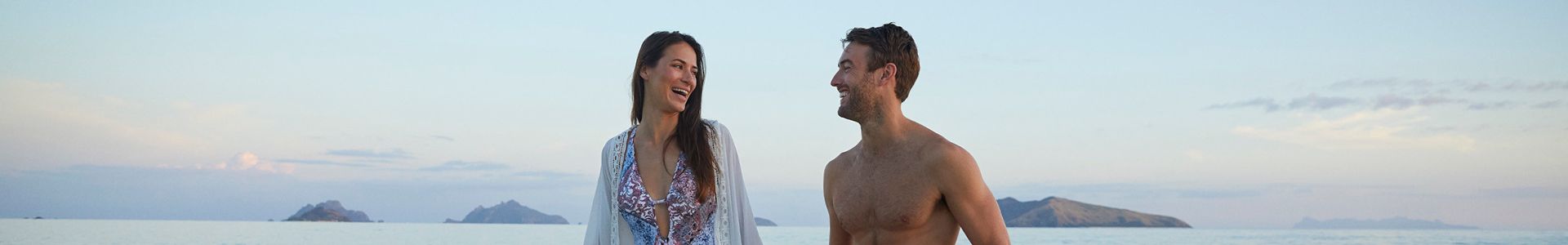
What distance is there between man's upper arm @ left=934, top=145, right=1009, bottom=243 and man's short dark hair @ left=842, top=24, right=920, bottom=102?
347 millimetres

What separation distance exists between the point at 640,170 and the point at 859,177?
5.32 ft

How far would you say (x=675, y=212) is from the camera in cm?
600

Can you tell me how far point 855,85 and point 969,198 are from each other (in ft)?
1.94

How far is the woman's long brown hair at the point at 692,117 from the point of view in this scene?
19.9ft

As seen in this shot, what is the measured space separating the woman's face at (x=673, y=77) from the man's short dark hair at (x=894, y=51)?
1.37 m

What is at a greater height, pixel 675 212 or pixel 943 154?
pixel 943 154

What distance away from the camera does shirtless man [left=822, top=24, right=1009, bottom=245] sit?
460 cm

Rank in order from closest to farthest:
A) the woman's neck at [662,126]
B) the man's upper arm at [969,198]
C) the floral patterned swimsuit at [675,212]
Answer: the man's upper arm at [969,198]
the floral patterned swimsuit at [675,212]
the woman's neck at [662,126]

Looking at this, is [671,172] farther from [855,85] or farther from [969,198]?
[969,198]

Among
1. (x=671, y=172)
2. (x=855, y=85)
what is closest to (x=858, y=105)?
(x=855, y=85)

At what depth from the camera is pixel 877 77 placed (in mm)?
4742

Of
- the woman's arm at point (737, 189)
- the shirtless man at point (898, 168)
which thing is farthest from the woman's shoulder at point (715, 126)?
the shirtless man at point (898, 168)

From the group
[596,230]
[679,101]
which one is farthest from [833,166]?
[596,230]

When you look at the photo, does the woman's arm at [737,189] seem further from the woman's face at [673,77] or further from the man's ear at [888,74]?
the man's ear at [888,74]
